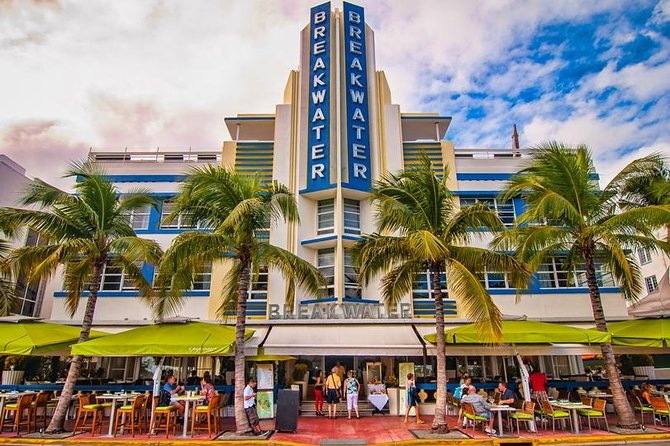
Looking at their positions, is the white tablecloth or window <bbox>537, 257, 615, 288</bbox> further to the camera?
window <bbox>537, 257, 615, 288</bbox>

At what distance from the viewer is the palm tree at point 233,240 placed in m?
13.4

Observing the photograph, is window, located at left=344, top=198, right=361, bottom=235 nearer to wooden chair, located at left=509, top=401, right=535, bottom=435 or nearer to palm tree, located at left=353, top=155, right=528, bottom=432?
palm tree, located at left=353, top=155, right=528, bottom=432

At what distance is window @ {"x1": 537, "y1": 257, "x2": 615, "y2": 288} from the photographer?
2356cm

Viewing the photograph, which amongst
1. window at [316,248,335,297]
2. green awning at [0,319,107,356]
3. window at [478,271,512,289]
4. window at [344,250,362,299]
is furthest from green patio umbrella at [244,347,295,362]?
window at [478,271,512,289]

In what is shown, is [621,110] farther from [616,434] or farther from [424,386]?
[424,386]

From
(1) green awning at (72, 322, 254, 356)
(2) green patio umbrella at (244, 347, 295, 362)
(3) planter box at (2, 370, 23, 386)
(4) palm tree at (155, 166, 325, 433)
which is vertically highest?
(4) palm tree at (155, 166, 325, 433)

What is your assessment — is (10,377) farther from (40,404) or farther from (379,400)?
(379,400)

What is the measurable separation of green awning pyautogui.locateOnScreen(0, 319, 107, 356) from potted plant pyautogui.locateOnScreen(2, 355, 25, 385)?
4.19 metres

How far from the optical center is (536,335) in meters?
13.9

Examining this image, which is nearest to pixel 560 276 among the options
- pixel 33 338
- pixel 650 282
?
pixel 650 282

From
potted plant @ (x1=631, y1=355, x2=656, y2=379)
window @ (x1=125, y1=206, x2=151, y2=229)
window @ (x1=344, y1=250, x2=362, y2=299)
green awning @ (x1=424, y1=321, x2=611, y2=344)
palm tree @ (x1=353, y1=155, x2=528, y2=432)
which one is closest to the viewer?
green awning @ (x1=424, y1=321, x2=611, y2=344)

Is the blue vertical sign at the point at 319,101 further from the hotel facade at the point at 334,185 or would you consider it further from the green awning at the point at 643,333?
the green awning at the point at 643,333

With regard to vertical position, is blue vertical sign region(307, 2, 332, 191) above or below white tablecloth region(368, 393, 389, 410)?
above

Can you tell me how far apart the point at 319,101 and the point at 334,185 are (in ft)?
18.3
